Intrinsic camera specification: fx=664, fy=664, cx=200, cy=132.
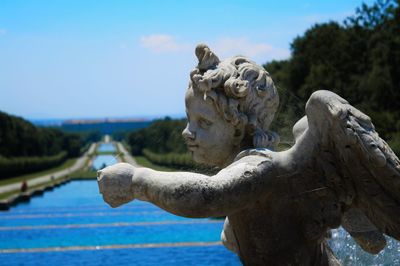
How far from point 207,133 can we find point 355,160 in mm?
624

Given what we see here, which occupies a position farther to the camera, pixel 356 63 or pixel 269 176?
pixel 356 63

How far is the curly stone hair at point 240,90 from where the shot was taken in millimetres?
2662

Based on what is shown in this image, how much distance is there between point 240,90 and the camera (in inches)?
103

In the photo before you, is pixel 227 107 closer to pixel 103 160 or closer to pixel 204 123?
pixel 204 123

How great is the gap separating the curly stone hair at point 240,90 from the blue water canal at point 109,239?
9234 mm

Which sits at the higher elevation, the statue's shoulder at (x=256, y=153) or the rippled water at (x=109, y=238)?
the statue's shoulder at (x=256, y=153)

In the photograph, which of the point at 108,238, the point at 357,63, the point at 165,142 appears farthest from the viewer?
the point at 357,63

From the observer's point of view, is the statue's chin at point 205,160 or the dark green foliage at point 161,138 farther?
the dark green foliage at point 161,138

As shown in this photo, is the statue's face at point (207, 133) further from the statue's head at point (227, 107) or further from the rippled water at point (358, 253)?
the rippled water at point (358, 253)

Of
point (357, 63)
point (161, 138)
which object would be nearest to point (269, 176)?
point (161, 138)

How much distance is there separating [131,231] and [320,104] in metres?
14.1

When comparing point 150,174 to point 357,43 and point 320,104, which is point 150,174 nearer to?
point 320,104

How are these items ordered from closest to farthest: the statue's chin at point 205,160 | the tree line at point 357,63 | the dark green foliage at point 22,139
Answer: the statue's chin at point 205,160 < the tree line at point 357,63 < the dark green foliage at point 22,139

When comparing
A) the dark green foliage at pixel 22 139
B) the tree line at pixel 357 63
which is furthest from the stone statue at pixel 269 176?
the dark green foliage at pixel 22 139
